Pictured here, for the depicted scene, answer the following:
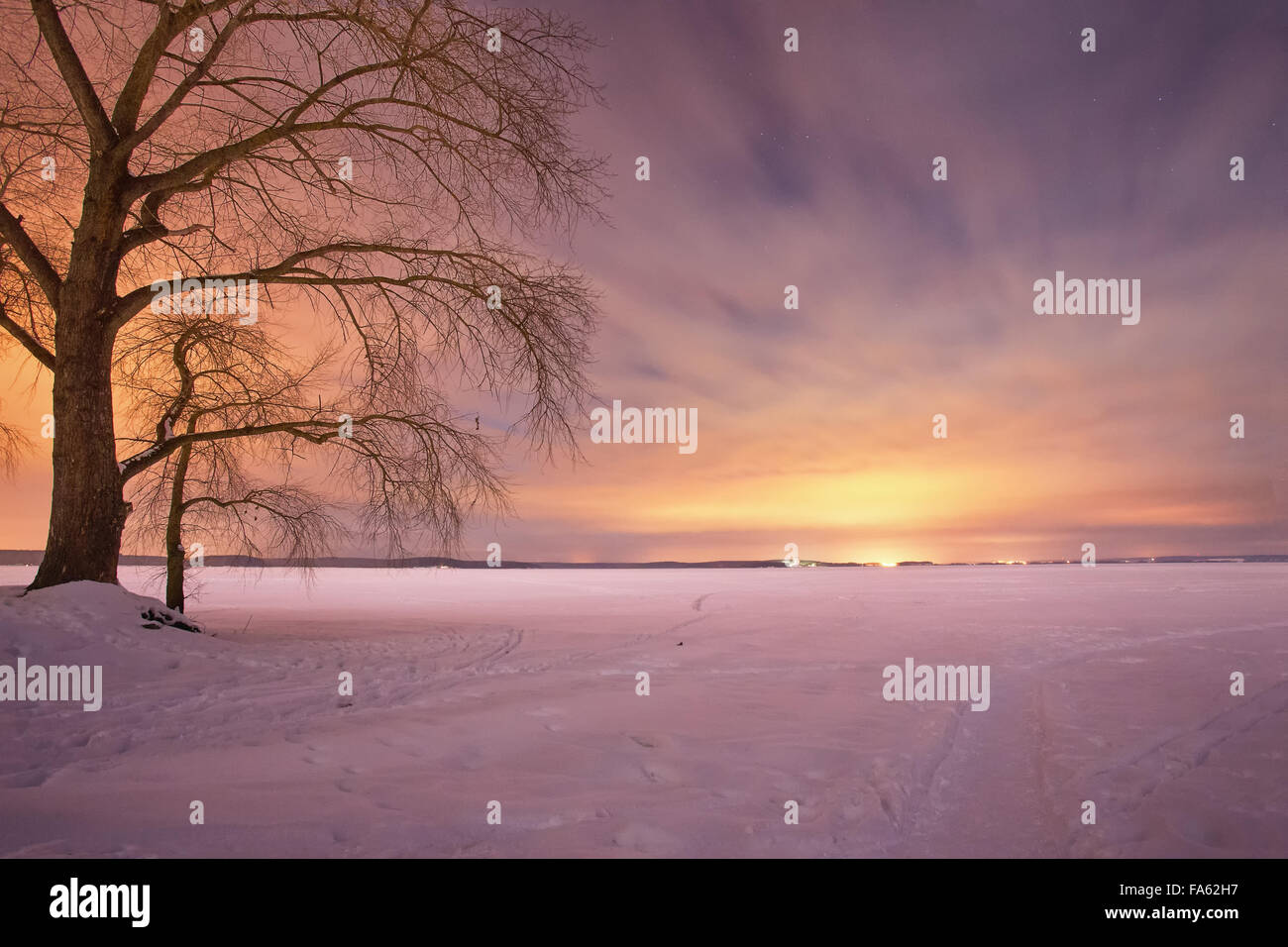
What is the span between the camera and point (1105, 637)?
10797mm

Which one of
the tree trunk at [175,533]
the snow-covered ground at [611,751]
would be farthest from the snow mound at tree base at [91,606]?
the tree trunk at [175,533]

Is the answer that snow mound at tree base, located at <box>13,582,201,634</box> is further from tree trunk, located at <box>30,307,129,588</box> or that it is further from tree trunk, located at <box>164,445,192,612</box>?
tree trunk, located at <box>164,445,192,612</box>

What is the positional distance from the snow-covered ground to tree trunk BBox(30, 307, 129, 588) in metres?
0.66

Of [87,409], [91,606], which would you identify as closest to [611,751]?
[91,606]

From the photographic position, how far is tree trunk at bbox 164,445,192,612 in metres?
9.70

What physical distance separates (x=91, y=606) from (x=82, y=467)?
1883 millimetres

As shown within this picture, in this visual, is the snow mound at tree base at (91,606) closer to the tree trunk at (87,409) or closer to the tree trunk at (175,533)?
the tree trunk at (87,409)

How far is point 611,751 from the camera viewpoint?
177 inches

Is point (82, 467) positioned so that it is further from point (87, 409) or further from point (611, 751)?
point (611, 751)

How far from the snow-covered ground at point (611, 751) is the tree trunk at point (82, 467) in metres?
0.66

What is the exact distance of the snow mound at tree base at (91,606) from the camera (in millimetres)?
6605
